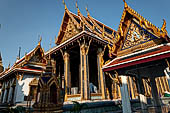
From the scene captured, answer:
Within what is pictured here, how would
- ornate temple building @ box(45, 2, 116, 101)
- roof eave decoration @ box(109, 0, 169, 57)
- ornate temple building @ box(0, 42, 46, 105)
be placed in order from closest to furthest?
roof eave decoration @ box(109, 0, 169, 57), ornate temple building @ box(45, 2, 116, 101), ornate temple building @ box(0, 42, 46, 105)

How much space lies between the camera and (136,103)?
12.2 m

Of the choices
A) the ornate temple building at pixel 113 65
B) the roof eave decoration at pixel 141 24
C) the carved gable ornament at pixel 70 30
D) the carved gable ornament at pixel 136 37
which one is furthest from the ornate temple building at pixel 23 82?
the carved gable ornament at pixel 136 37

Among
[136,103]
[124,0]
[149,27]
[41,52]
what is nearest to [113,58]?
[149,27]

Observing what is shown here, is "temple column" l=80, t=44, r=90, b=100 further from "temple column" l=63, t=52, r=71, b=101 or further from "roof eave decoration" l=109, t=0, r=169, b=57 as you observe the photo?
"roof eave decoration" l=109, t=0, r=169, b=57

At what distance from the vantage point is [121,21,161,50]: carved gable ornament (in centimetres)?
565

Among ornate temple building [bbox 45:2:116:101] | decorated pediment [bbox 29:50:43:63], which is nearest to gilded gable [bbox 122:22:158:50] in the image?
ornate temple building [bbox 45:2:116:101]

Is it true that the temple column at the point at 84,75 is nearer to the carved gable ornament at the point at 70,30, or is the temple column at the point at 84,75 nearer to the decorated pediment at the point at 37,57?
the carved gable ornament at the point at 70,30

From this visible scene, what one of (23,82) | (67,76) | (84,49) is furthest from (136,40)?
(23,82)

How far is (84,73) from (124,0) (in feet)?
22.6

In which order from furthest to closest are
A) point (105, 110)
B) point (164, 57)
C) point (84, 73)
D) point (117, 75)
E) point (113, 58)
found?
point (84, 73)
point (105, 110)
point (113, 58)
point (117, 75)
point (164, 57)

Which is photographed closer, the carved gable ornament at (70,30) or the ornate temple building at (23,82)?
the ornate temple building at (23,82)

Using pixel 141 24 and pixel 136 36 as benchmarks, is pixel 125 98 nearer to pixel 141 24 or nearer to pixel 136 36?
pixel 136 36

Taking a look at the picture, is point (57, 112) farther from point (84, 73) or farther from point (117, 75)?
point (84, 73)

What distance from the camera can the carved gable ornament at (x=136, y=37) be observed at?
18.5 feet
